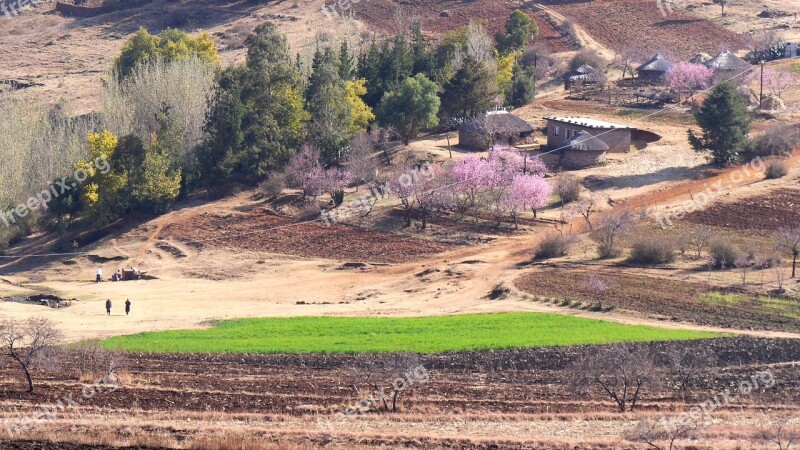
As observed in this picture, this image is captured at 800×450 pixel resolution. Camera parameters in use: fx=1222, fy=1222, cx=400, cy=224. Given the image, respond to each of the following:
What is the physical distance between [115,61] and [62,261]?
34.0 m

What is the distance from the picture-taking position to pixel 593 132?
84.1 meters

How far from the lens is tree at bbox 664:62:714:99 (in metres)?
95.6

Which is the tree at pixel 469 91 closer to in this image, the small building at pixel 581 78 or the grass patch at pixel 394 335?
the small building at pixel 581 78

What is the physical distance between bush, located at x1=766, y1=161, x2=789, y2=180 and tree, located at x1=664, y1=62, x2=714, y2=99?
18865mm

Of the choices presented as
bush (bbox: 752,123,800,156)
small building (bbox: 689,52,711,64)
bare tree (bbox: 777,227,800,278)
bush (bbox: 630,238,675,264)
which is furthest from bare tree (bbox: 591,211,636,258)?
small building (bbox: 689,52,711,64)

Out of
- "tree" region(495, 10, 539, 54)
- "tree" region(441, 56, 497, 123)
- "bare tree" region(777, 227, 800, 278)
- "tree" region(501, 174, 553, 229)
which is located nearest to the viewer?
"bare tree" region(777, 227, 800, 278)

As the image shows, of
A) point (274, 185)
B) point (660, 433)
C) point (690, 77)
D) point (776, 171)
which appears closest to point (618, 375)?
point (660, 433)

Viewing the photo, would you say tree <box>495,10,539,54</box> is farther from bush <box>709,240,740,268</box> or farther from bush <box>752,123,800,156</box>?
bush <box>709,240,740,268</box>

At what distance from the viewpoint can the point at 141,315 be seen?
6312 centimetres

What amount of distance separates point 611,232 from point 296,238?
66.4ft

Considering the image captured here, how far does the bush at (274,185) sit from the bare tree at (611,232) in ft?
76.3

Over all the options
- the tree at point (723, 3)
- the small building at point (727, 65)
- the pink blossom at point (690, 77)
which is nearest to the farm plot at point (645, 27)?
the tree at point (723, 3)

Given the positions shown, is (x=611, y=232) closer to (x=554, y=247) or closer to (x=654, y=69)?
(x=554, y=247)

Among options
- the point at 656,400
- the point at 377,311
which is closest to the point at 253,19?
the point at 377,311
